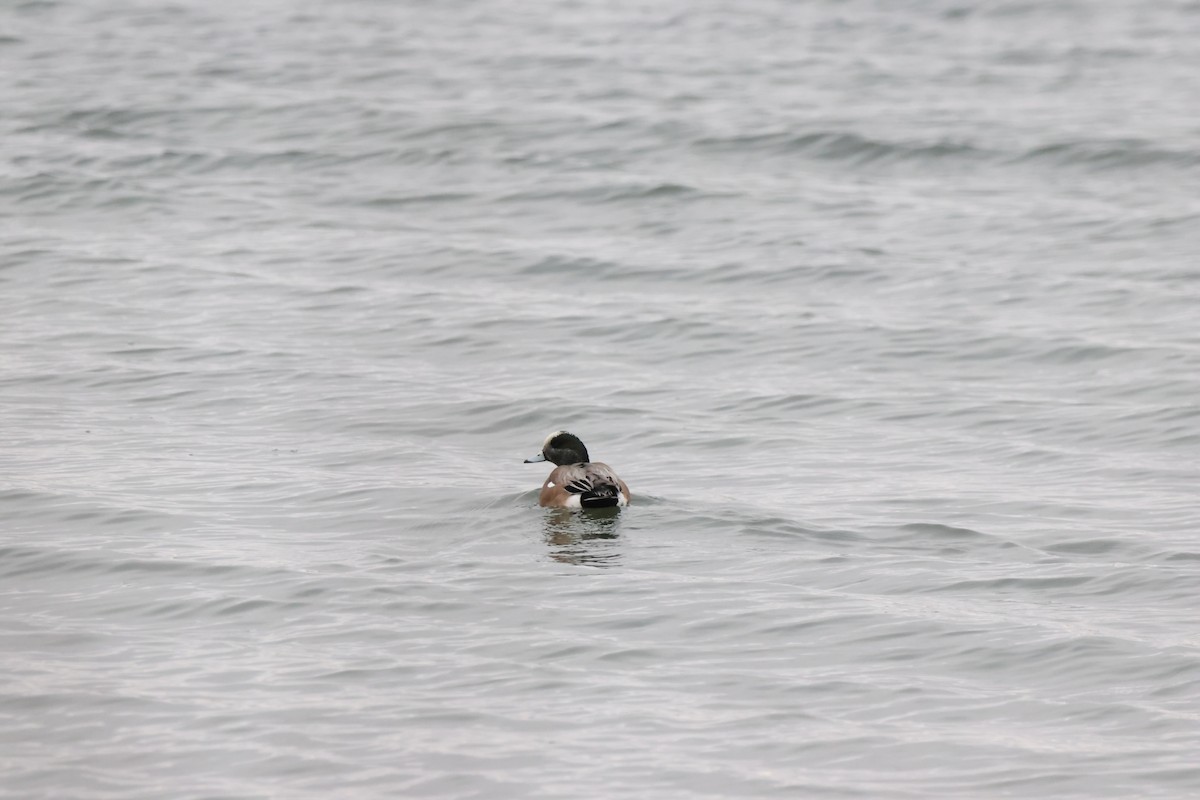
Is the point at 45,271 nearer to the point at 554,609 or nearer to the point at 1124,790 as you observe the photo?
the point at 554,609

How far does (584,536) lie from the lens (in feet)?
37.8

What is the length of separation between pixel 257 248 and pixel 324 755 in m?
13.1

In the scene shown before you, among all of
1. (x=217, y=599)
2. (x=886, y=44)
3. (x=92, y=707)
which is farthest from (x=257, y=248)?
(x=886, y=44)

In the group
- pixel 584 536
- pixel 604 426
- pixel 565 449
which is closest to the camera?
pixel 584 536

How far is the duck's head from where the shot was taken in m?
12.5

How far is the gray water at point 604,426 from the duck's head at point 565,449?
490 millimetres

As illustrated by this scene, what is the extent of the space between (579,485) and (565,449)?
91cm

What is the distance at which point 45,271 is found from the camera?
1923cm

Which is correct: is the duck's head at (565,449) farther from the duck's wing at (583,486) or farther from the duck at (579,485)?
the duck's wing at (583,486)

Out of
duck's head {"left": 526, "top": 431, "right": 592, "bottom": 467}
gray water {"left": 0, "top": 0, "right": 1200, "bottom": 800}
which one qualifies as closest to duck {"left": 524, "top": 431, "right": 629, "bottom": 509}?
duck's head {"left": 526, "top": 431, "right": 592, "bottom": 467}

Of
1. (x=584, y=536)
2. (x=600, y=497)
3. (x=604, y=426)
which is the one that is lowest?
(x=604, y=426)

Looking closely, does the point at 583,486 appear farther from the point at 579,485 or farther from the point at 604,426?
the point at 604,426

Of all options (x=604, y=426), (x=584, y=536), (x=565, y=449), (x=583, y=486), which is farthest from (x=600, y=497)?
(x=604, y=426)

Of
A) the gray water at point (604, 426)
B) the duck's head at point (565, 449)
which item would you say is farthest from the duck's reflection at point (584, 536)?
the duck's head at point (565, 449)
